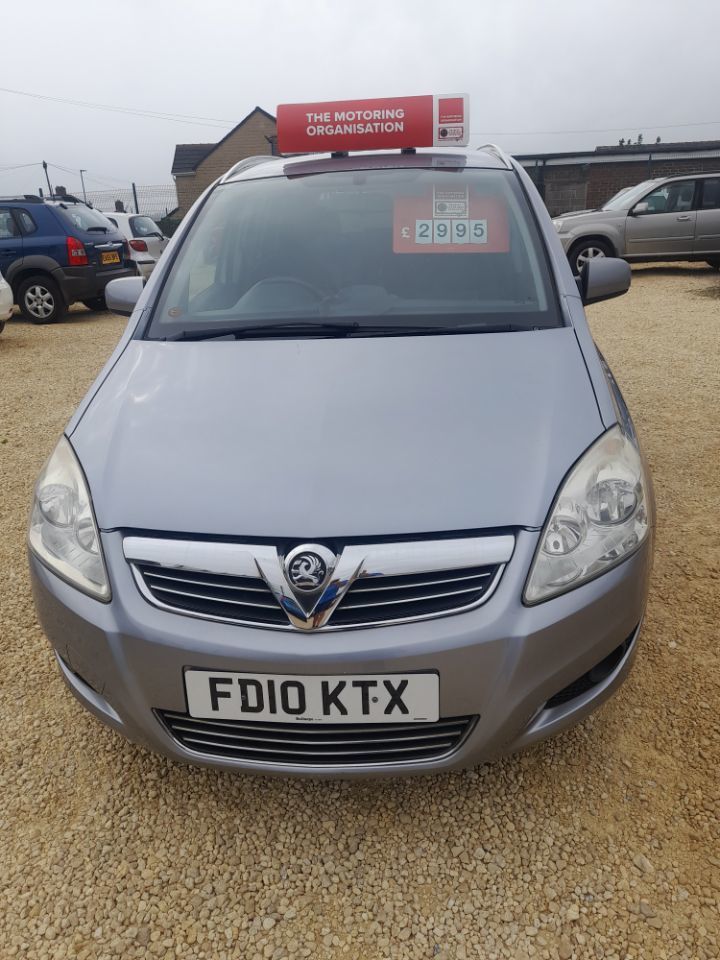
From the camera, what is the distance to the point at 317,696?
5.00ft

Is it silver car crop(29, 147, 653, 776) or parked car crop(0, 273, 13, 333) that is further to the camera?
parked car crop(0, 273, 13, 333)

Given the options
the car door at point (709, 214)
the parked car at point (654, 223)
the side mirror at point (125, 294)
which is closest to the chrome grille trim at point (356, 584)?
the side mirror at point (125, 294)

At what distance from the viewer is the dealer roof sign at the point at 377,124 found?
10.0ft

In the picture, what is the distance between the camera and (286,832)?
5.95ft

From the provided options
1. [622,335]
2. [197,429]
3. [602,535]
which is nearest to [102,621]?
[197,429]

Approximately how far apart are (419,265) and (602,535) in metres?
1.24

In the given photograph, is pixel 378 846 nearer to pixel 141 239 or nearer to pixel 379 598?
pixel 379 598

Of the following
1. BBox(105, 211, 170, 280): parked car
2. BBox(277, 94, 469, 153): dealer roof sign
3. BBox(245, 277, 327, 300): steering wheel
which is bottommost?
BBox(105, 211, 170, 280): parked car

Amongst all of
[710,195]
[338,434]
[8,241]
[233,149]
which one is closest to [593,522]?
[338,434]

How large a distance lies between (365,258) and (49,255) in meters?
7.78

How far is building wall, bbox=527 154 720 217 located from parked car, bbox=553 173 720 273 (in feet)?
32.3

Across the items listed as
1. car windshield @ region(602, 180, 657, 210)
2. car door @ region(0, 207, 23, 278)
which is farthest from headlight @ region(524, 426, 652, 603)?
car windshield @ region(602, 180, 657, 210)

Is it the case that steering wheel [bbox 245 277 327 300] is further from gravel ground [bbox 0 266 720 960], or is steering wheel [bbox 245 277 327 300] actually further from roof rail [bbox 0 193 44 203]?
roof rail [bbox 0 193 44 203]

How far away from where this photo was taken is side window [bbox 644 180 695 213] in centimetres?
1124
